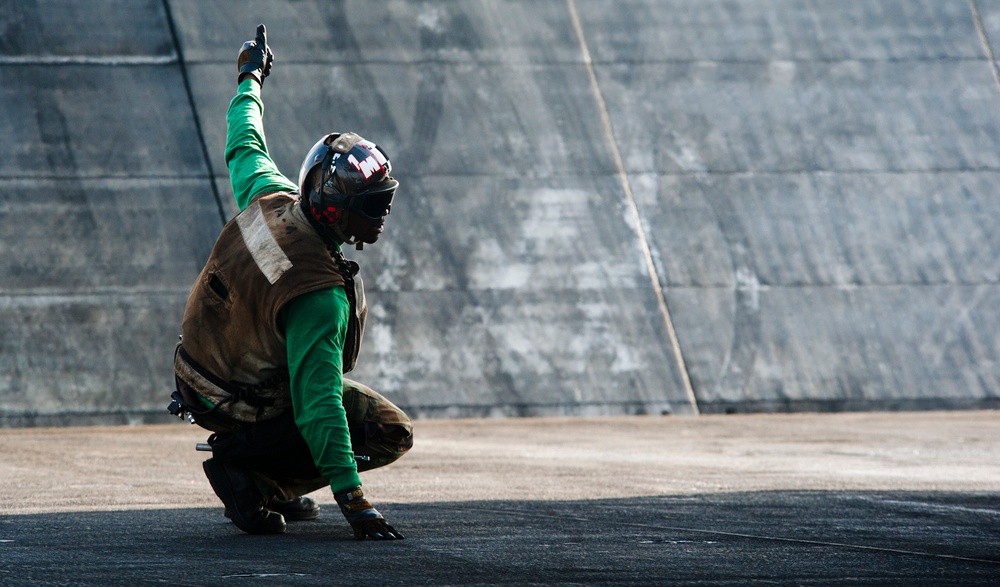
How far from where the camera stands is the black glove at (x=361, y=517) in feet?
17.5

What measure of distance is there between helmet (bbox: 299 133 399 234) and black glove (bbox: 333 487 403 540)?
1.06m

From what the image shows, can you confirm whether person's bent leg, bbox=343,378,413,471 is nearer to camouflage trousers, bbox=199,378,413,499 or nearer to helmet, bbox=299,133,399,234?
camouflage trousers, bbox=199,378,413,499

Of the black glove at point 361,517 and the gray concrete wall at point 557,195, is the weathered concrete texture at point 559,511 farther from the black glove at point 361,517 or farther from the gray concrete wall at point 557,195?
the gray concrete wall at point 557,195

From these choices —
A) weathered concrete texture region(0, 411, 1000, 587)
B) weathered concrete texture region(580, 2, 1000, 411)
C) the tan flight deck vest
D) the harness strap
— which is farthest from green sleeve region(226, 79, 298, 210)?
weathered concrete texture region(580, 2, 1000, 411)

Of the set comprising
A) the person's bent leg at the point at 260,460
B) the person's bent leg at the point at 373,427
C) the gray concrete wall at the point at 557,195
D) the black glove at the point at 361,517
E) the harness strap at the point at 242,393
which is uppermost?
the gray concrete wall at the point at 557,195

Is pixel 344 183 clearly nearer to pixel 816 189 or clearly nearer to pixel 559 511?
pixel 559 511

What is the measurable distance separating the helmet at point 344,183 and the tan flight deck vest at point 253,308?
11 centimetres

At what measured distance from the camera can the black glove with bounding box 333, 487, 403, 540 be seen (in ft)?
17.5

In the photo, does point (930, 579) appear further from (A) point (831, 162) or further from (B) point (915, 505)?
(A) point (831, 162)

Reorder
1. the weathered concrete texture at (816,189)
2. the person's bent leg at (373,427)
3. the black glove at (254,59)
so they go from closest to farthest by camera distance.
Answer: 1. the person's bent leg at (373,427)
2. the black glove at (254,59)
3. the weathered concrete texture at (816,189)

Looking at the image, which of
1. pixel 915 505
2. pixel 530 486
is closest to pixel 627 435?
pixel 530 486

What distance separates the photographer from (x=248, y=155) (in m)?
6.29

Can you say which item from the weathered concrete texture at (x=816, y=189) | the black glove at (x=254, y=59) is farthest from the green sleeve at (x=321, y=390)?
the weathered concrete texture at (x=816, y=189)

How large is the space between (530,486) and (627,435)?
→ 3.31 meters
